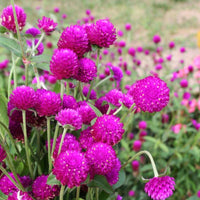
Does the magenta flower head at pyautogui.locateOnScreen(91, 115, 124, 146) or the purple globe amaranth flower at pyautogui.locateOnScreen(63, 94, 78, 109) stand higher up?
the purple globe amaranth flower at pyautogui.locateOnScreen(63, 94, 78, 109)

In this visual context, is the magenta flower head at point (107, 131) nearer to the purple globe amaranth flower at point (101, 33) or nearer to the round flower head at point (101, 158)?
the round flower head at point (101, 158)

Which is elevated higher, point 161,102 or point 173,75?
point 161,102

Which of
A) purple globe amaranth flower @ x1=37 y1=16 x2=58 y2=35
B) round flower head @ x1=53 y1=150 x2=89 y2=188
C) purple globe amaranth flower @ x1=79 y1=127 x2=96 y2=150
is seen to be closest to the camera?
round flower head @ x1=53 y1=150 x2=89 y2=188

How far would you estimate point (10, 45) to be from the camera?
73 centimetres

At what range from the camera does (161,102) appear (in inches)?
25.3

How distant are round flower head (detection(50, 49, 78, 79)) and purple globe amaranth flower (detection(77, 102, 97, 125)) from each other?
0.29ft

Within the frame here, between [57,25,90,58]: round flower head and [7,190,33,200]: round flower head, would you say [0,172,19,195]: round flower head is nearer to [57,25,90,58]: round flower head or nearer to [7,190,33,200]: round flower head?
[7,190,33,200]: round flower head

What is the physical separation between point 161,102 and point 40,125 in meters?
0.27

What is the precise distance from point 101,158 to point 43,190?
151 millimetres

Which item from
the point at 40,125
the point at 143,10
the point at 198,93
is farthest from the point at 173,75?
the point at 143,10

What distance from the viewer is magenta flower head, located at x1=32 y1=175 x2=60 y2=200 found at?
2.13 feet

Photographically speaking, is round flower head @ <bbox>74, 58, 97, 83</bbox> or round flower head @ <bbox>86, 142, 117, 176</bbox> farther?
round flower head @ <bbox>74, 58, 97, 83</bbox>

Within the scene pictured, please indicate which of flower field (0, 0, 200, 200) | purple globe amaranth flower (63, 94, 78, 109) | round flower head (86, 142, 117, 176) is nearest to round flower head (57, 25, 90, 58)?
flower field (0, 0, 200, 200)

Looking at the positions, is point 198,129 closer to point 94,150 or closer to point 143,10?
point 94,150
